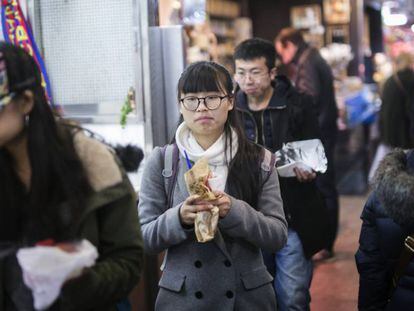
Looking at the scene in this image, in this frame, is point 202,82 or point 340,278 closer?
point 202,82

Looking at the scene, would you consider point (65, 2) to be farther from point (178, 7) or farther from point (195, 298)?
point (195, 298)

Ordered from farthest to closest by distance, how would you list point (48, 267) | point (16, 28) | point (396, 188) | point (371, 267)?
point (16, 28)
point (371, 267)
point (396, 188)
point (48, 267)

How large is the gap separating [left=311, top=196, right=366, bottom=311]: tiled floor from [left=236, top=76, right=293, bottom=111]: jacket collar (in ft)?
6.32

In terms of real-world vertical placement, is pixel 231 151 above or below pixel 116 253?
above

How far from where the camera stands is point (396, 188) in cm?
245

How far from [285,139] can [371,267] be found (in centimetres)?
115

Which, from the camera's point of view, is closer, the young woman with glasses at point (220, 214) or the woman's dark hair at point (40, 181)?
the woman's dark hair at point (40, 181)

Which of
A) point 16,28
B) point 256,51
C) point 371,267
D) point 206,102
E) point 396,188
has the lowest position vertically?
point 371,267

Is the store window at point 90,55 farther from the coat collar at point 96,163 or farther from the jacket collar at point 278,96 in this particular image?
the coat collar at point 96,163

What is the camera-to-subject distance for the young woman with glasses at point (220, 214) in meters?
2.46

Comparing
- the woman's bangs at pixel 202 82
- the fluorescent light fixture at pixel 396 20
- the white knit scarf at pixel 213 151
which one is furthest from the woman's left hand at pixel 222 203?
the fluorescent light fixture at pixel 396 20

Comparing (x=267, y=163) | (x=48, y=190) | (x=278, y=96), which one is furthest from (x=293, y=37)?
(x=48, y=190)

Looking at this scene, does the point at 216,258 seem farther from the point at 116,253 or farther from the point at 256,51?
the point at 256,51

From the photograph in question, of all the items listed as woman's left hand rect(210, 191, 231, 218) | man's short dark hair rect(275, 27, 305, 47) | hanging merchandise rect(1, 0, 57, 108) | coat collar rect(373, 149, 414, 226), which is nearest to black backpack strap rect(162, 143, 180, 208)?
woman's left hand rect(210, 191, 231, 218)
